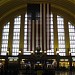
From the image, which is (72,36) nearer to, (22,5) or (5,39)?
(22,5)

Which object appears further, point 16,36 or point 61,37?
point 16,36

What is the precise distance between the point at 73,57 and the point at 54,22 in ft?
22.1

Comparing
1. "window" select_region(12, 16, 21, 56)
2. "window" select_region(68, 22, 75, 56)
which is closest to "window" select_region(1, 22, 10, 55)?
"window" select_region(12, 16, 21, 56)

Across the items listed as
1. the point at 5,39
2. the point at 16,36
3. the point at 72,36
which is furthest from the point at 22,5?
the point at 72,36

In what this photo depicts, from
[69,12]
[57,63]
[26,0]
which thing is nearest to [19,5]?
[26,0]

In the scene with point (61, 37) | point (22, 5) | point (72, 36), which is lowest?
point (61, 37)

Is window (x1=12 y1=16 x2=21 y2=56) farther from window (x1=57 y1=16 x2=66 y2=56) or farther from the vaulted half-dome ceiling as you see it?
window (x1=57 y1=16 x2=66 y2=56)

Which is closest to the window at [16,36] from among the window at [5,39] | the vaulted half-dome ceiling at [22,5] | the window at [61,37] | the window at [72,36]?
the window at [5,39]

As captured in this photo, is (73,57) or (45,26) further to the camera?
(73,57)

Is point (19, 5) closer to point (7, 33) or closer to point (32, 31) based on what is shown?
point (7, 33)

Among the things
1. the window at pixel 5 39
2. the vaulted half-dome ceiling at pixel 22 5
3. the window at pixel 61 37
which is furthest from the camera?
the window at pixel 5 39

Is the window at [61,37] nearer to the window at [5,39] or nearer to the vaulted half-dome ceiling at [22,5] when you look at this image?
the vaulted half-dome ceiling at [22,5]

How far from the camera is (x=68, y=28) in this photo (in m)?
41.7

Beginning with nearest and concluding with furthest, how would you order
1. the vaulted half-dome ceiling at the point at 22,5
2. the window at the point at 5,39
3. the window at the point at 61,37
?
1. the vaulted half-dome ceiling at the point at 22,5
2. the window at the point at 61,37
3. the window at the point at 5,39
